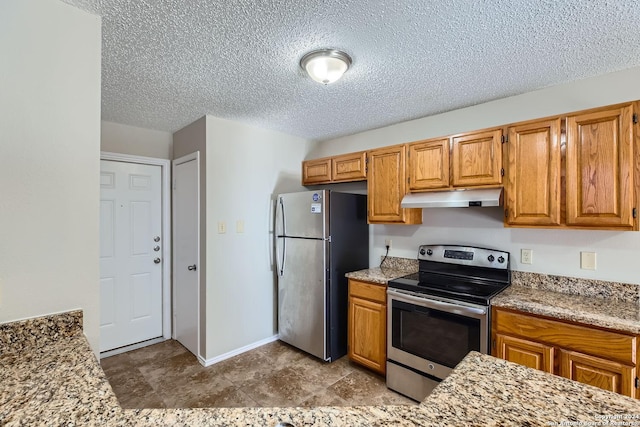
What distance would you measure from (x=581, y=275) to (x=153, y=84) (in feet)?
11.0

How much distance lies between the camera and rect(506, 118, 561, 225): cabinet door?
2.01 metres

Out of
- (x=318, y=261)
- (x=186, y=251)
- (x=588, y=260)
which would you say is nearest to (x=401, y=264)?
(x=318, y=261)

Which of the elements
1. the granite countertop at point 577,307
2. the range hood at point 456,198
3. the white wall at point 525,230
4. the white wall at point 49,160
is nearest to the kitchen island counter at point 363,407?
the white wall at point 49,160

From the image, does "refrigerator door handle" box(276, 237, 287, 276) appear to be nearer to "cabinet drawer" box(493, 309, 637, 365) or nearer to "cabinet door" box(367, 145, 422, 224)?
"cabinet door" box(367, 145, 422, 224)

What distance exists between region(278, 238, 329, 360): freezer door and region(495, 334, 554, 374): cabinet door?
1482mm

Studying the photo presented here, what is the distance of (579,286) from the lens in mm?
2129

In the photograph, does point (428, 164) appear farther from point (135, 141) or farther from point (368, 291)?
point (135, 141)

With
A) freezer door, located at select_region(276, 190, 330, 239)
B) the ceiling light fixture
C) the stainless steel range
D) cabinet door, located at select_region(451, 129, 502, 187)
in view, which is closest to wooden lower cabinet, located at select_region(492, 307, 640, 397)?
the stainless steel range

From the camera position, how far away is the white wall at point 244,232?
2.92 meters

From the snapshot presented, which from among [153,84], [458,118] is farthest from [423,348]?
[153,84]

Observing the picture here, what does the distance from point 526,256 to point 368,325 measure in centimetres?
140

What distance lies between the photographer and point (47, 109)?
1.29 meters

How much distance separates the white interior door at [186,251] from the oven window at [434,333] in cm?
193

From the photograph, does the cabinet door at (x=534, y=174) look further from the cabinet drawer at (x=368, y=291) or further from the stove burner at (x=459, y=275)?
the cabinet drawer at (x=368, y=291)
